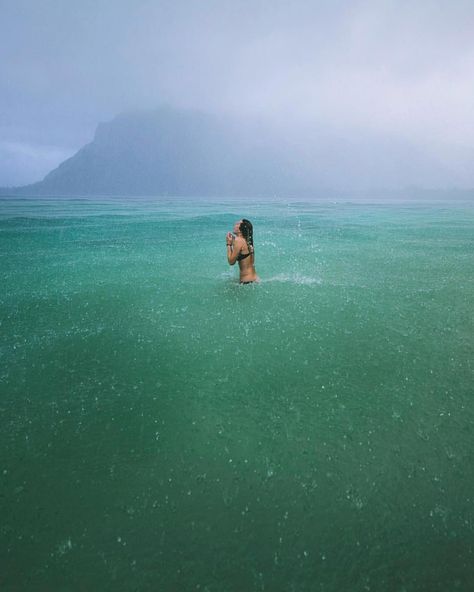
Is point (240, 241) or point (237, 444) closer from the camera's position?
point (237, 444)

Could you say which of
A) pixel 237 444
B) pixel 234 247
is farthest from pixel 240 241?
pixel 237 444

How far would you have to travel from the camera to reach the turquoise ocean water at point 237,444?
3094 mm

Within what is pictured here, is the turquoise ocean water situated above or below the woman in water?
below

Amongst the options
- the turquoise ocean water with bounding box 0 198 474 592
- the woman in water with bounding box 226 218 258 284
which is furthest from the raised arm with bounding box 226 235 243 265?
the turquoise ocean water with bounding box 0 198 474 592

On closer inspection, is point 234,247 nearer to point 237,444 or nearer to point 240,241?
point 240,241

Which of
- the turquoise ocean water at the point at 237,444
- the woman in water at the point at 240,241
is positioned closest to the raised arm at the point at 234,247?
the woman in water at the point at 240,241

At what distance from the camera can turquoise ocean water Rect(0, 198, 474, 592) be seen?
10.2ft

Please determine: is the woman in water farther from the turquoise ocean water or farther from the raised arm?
the turquoise ocean water

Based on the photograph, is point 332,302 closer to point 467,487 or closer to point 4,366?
point 467,487

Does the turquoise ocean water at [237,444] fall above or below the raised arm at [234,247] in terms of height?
below

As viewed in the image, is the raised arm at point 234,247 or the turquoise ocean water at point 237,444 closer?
the turquoise ocean water at point 237,444

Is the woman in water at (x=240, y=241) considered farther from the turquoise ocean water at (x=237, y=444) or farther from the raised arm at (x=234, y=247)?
the turquoise ocean water at (x=237, y=444)

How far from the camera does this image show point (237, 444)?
447 cm

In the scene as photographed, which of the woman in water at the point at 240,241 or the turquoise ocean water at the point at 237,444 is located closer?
the turquoise ocean water at the point at 237,444
